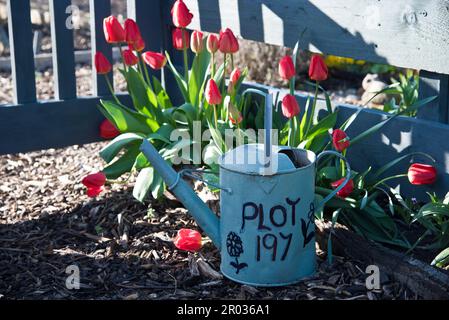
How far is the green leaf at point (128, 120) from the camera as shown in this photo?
325cm

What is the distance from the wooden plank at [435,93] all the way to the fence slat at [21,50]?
1696 millimetres

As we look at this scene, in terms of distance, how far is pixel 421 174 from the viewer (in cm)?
271

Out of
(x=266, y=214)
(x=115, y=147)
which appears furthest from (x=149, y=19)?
(x=266, y=214)

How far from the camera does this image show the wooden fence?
2.78 m

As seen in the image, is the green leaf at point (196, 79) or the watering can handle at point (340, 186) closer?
the watering can handle at point (340, 186)

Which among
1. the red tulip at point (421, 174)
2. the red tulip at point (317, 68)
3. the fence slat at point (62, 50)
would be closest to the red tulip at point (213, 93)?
the red tulip at point (317, 68)

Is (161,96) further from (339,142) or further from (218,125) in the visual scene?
(339,142)

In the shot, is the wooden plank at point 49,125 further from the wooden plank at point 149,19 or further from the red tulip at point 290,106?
the red tulip at point 290,106

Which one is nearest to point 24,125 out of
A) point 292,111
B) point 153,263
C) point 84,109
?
point 84,109

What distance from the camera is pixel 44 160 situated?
4.06 metres

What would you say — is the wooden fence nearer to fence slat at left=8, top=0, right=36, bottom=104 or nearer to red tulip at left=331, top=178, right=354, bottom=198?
fence slat at left=8, top=0, right=36, bottom=104

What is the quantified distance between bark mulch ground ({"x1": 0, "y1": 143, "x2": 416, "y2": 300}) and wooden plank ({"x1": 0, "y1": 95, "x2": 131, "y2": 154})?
18 centimetres

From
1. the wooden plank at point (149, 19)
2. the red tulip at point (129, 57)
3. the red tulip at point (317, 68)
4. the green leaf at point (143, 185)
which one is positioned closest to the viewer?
the red tulip at point (317, 68)

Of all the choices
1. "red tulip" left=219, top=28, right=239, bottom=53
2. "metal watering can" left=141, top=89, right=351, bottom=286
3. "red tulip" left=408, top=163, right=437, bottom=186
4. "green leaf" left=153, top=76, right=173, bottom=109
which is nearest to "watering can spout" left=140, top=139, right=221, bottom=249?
"metal watering can" left=141, top=89, right=351, bottom=286
